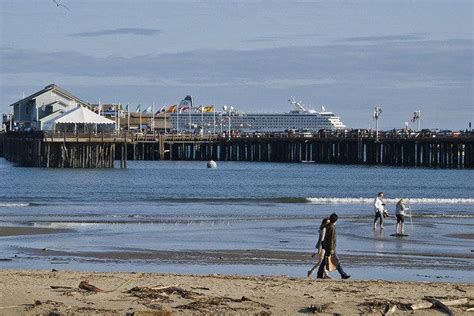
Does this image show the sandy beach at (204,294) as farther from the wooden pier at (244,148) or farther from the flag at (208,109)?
the flag at (208,109)

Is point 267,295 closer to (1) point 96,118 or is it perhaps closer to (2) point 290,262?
(2) point 290,262

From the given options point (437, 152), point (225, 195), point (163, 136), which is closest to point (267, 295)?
point (225, 195)

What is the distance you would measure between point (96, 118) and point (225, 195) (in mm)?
29036

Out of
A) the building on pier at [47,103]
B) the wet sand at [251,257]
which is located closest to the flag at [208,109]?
the building on pier at [47,103]

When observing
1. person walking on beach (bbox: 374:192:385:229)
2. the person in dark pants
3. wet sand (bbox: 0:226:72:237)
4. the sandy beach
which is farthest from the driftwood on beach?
wet sand (bbox: 0:226:72:237)

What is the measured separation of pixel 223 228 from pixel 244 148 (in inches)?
3271

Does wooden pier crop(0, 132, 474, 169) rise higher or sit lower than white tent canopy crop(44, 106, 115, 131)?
lower

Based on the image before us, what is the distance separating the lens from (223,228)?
28.2 metres

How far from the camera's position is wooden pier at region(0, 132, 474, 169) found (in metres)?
72.2

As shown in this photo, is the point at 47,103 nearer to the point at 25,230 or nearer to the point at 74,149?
the point at 74,149

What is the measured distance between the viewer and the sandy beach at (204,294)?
12.7m

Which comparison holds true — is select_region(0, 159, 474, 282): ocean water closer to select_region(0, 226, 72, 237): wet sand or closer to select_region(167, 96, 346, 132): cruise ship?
select_region(0, 226, 72, 237): wet sand

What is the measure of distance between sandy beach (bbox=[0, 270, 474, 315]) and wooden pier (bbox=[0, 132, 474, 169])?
56.1 metres

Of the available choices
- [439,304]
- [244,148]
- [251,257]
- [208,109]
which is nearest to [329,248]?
[439,304]
